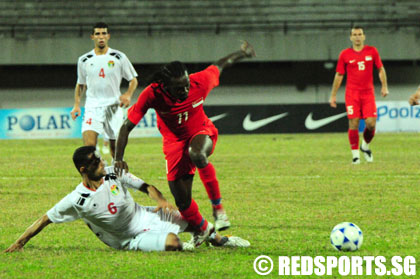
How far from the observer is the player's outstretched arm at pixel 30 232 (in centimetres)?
557

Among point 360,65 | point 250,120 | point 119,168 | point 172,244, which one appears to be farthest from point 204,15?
point 172,244

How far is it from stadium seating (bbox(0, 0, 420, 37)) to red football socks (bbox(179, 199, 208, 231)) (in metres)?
23.9

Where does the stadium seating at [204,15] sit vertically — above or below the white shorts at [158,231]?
above

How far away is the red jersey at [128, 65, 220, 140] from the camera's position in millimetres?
6012

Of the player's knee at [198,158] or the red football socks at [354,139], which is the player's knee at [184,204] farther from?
the red football socks at [354,139]

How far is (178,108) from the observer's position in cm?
613

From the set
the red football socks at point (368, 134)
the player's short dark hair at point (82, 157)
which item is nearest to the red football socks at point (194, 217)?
the player's short dark hair at point (82, 157)

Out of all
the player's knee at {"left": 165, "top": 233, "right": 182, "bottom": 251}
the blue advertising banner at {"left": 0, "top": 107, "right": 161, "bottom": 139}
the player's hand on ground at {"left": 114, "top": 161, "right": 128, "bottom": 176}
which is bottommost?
the player's knee at {"left": 165, "top": 233, "right": 182, "bottom": 251}

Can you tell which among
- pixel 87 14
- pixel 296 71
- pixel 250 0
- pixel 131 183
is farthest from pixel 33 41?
pixel 131 183

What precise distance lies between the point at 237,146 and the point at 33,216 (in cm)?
1183

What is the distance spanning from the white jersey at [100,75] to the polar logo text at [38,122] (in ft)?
46.1

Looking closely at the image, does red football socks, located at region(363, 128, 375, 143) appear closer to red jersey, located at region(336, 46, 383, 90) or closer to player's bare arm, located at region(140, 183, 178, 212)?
red jersey, located at region(336, 46, 383, 90)

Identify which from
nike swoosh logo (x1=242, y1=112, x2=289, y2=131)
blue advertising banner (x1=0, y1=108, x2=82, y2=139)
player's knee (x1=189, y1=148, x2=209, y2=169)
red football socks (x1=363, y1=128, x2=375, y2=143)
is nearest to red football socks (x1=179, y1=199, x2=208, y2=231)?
player's knee (x1=189, y1=148, x2=209, y2=169)

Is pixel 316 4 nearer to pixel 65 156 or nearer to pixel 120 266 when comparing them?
pixel 65 156
